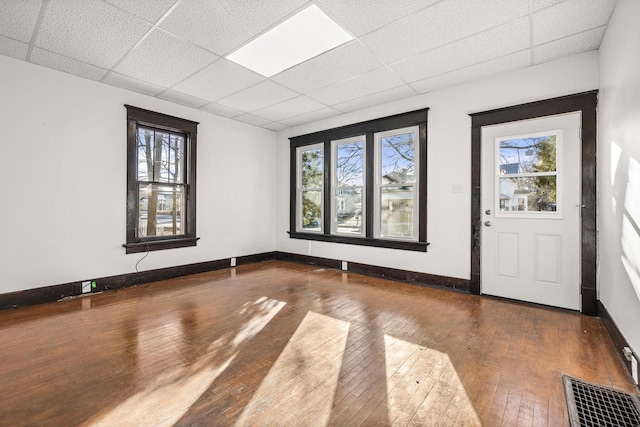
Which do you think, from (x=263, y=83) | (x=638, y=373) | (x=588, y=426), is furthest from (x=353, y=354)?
(x=263, y=83)

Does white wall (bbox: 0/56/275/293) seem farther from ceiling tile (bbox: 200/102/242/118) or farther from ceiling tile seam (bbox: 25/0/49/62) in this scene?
ceiling tile seam (bbox: 25/0/49/62)

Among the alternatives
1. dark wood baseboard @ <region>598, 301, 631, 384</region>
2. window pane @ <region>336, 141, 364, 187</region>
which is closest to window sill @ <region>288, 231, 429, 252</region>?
window pane @ <region>336, 141, 364, 187</region>

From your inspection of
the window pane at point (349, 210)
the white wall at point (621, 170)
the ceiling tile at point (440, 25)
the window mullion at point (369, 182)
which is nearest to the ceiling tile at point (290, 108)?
the window mullion at point (369, 182)

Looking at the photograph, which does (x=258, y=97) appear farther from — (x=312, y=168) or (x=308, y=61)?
(x=312, y=168)

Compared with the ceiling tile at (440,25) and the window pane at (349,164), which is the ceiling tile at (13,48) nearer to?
the ceiling tile at (440,25)

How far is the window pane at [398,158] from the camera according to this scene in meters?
4.66

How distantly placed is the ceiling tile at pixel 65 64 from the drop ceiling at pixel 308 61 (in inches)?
0.8

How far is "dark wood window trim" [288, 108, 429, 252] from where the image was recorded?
4.41m

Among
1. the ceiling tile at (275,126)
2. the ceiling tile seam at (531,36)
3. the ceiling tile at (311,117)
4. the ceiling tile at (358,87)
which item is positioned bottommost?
the ceiling tile seam at (531,36)

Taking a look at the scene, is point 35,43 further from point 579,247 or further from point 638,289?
point 579,247

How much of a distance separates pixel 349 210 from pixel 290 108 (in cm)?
210

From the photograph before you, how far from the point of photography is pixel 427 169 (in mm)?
4379

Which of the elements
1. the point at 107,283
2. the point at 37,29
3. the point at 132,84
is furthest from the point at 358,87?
the point at 107,283

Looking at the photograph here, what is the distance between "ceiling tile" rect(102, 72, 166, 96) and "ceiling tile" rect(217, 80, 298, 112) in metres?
0.93
